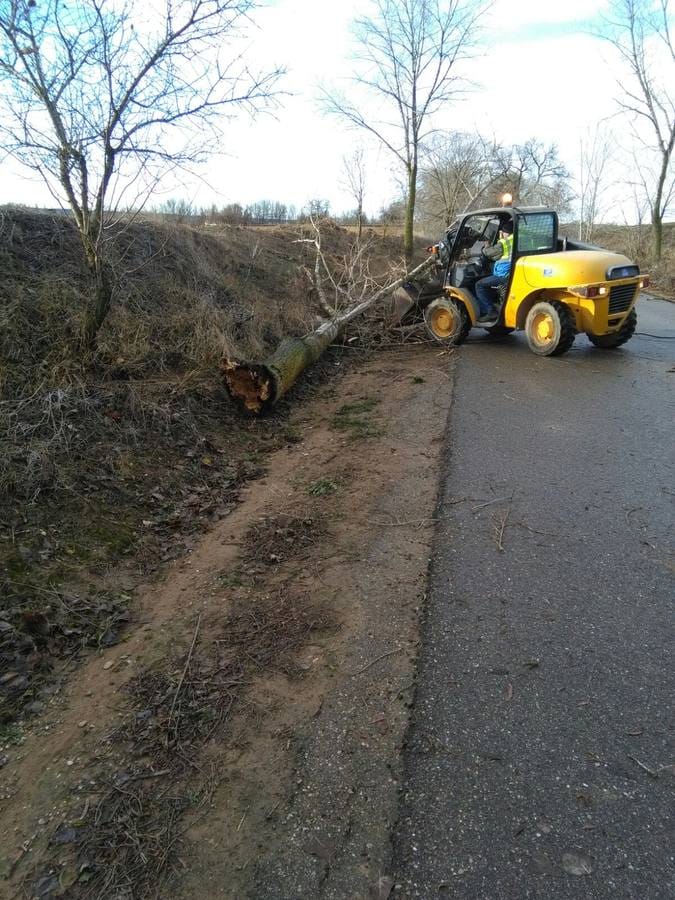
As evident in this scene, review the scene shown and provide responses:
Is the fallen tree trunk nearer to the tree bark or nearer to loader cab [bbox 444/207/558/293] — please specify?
the tree bark

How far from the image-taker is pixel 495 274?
10.1 metres

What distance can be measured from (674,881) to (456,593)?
1603 mm

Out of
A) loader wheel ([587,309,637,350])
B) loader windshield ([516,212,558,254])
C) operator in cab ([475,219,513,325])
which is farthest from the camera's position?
operator in cab ([475,219,513,325])

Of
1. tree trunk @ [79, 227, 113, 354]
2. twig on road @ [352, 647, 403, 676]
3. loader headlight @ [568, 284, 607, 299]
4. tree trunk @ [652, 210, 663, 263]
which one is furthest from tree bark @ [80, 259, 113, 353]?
tree trunk @ [652, 210, 663, 263]

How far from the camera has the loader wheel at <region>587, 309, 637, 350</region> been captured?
31.4 feet

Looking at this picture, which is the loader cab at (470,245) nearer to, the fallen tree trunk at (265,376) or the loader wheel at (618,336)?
the loader wheel at (618,336)

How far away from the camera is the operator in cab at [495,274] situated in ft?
31.8

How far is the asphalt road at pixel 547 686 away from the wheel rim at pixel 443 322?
5.92 metres

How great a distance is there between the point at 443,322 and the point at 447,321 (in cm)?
9

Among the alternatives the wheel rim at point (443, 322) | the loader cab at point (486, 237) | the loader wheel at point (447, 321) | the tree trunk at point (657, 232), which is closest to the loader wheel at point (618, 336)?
the loader cab at point (486, 237)

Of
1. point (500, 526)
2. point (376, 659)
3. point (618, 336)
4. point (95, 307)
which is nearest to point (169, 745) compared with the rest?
point (376, 659)

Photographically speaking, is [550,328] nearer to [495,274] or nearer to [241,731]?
[495,274]

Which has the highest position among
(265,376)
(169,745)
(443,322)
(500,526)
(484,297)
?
(484,297)

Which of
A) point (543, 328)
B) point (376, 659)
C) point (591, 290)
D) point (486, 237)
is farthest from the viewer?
point (486, 237)
